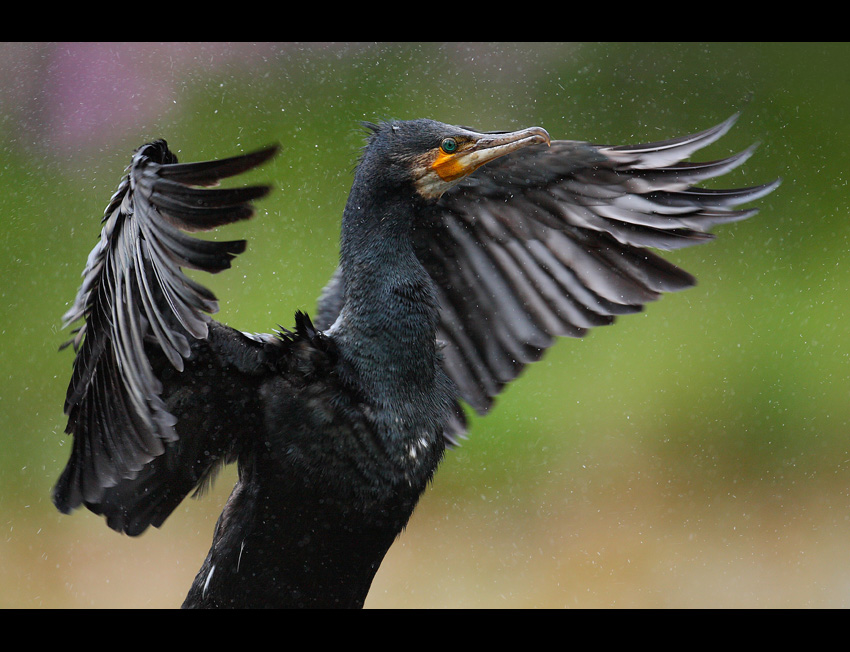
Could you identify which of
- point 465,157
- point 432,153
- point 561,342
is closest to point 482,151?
point 465,157

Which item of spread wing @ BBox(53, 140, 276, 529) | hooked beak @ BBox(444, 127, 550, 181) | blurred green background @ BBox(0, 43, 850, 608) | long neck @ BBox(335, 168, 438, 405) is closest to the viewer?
spread wing @ BBox(53, 140, 276, 529)

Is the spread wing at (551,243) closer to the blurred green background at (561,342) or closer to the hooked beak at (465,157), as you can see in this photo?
the hooked beak at (465,157)

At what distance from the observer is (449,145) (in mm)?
3625

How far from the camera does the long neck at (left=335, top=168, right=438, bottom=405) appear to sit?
3379mm

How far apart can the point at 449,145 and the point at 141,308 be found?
1331 mm

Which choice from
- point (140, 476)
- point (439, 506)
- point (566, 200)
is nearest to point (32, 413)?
point (439, 506)

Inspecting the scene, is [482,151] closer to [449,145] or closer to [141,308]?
[449,145]

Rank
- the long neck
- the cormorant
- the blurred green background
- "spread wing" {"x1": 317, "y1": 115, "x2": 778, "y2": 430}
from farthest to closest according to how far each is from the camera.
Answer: the blurred green background < "spread wing" {"x1": 317, "y1": 115, "x2": 778, "y2": 430} < the long neck < the cormorant

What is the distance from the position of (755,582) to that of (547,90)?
4.19 metres

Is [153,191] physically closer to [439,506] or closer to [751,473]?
[439,506]

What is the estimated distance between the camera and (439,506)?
7.48 meters

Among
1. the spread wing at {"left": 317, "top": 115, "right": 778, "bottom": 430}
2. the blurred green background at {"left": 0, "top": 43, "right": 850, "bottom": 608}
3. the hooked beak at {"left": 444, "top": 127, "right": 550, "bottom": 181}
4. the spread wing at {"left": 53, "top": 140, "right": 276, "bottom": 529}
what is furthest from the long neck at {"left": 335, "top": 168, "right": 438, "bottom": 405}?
the blurred green background at {"left": 0, "top": 43, "right": 850, "bottom": 608}

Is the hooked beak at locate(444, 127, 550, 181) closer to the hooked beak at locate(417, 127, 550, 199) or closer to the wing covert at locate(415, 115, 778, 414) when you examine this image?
the hooked beak at locate(417, 127, 550, 199)

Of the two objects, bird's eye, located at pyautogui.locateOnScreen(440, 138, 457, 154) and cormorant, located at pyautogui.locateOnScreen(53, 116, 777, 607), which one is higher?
bird's eye, located at pyautogui.locateOnScreen(440, 138, 457, 154)
